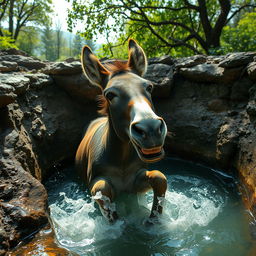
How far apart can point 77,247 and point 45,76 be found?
4.01 metres

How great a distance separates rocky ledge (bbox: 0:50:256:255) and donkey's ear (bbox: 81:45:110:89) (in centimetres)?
117

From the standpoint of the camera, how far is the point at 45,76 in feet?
19.0

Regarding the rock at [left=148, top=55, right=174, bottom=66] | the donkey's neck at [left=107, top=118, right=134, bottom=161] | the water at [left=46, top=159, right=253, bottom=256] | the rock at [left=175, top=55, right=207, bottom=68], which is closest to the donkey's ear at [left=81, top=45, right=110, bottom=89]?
the donkey's neck at [left=107, top=118, right=134, bottom=161]

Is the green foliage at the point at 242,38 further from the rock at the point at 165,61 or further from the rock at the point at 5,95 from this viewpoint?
the rock at the point at 5,95

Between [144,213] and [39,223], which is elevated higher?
[39,223]

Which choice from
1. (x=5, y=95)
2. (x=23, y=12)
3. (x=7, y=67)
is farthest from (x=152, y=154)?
(x=23, y=12)

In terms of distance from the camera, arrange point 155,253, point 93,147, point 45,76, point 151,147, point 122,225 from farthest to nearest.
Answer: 1. point 45,76
2. point 93,147
3. point 122,225
4. point 155,253
5. point 151,147

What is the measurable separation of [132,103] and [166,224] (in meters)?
1.64

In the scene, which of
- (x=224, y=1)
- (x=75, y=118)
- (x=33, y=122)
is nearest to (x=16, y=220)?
(x=33, y=122)

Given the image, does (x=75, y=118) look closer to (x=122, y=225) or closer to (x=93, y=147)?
(x=93, y=147)

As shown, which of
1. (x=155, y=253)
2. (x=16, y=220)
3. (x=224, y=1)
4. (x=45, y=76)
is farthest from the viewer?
(x=224, y=1)

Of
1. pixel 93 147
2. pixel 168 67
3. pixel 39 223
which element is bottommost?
pixel 39 223

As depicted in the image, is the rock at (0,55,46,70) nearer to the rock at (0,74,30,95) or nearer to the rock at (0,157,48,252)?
the rock at (0,74,30,95)

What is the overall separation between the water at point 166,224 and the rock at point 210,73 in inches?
85.7
